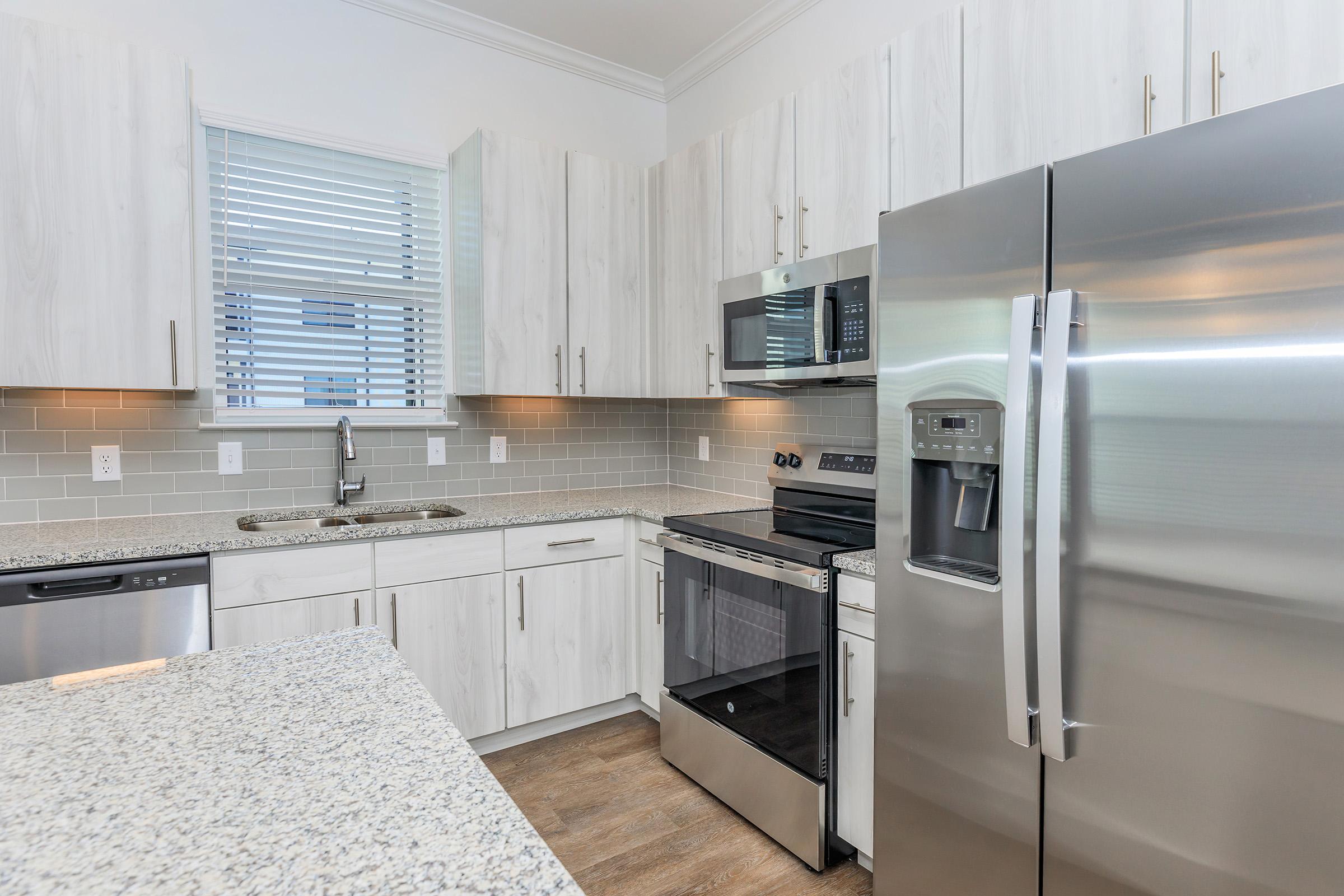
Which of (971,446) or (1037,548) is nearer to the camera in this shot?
(1037,548)

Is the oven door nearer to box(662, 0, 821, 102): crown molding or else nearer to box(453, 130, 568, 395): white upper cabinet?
box(453, 130, 568, 395): white upper cabinet

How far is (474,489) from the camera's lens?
10.7ft

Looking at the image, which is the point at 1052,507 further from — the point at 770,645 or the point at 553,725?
the point at 553,725

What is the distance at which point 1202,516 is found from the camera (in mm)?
1187

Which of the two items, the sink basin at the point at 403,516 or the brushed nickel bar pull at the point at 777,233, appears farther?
the sink basin at the point at 403,516

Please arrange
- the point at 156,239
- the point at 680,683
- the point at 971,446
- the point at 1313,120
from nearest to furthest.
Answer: the point at 1313,120 → the point at 971,446 → the point at 156,239 → the point at 680,683

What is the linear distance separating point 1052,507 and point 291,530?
8.26ft

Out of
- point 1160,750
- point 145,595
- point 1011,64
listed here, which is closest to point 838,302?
point 1011,64

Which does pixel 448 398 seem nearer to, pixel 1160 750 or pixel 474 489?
pixel 474 489

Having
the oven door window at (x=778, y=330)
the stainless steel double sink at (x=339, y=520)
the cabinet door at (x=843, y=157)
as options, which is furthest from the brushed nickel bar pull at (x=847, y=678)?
the stainless steel double sink at (x=339, y=520)

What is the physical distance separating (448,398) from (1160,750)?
2781 mm

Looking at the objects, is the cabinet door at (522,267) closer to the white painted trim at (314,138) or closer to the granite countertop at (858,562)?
the white painted trim at (314,138)

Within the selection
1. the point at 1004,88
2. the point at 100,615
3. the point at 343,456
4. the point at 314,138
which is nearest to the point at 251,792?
the point at 100,615

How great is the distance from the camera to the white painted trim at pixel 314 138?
8.79ft
